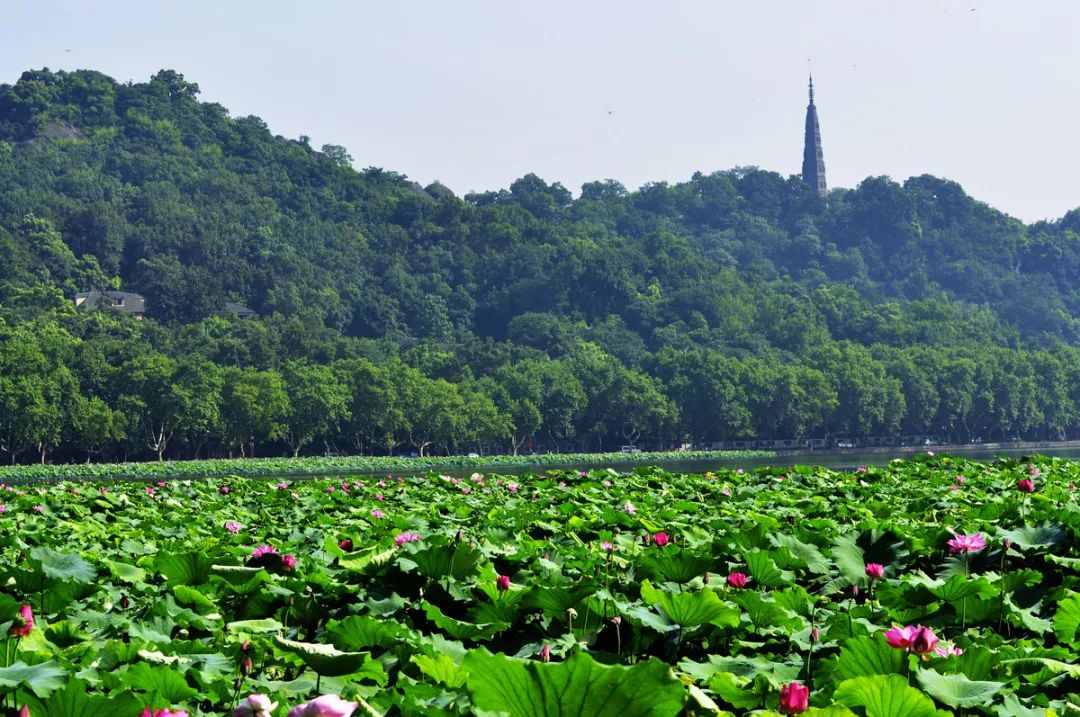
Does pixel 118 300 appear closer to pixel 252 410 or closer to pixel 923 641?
pixel 252 410

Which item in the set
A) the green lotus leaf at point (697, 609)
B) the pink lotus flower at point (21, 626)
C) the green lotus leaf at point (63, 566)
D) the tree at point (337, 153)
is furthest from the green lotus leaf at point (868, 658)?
the tree at point (337, 153)

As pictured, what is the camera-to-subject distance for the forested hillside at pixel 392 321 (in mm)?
88375

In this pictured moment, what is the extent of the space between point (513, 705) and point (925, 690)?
157 cm

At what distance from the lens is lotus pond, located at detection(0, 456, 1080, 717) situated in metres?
3.73

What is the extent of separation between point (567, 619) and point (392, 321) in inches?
5484

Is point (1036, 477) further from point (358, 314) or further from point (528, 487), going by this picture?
point (358, 314)

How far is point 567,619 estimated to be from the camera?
5.39 metres

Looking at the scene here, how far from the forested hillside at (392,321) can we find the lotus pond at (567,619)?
247ft

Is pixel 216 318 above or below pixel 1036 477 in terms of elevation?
above

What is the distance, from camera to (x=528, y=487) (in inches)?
603

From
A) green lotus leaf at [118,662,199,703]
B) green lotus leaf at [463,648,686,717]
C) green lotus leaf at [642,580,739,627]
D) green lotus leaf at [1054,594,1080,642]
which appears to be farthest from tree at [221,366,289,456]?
green lotus leaf at [463,648,686,717]

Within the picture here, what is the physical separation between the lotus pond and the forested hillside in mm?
75395

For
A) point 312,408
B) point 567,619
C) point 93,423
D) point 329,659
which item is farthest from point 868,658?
point 312,408

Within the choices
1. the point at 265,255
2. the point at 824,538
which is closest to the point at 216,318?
the point at 265,255
